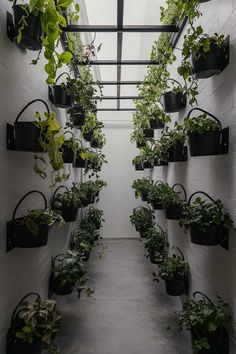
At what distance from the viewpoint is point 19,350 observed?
153cm

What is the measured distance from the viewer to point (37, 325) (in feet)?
5.25

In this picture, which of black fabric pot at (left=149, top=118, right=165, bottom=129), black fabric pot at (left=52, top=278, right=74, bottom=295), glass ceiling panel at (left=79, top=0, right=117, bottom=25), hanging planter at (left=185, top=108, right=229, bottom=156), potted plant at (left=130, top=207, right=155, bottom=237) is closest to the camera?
hanging planter at (left=185, top=108, right=229, bottom=156)

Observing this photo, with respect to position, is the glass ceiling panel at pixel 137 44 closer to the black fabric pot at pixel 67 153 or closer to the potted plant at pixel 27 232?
the black fabric pot at pixel 67 153

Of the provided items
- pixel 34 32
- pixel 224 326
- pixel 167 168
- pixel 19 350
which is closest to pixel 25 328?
pixel 19 350

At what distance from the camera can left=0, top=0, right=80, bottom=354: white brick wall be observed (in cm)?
153

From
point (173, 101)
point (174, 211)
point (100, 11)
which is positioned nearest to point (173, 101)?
A: point (173, 101)

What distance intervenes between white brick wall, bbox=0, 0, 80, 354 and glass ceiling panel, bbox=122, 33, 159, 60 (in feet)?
5.49

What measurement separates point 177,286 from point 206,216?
1243 millimetres

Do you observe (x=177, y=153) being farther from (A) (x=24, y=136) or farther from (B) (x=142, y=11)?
(B) (x=142, y=11)

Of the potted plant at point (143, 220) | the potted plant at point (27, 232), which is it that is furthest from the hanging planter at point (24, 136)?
the potted plant at point (143, 220)

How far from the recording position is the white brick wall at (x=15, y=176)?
1.53 metres

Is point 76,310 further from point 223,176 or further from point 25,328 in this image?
point 223,176

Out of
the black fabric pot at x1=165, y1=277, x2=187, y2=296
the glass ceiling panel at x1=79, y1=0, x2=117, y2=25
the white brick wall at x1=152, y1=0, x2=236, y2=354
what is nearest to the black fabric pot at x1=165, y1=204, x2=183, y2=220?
the white brick wall at x1=152, y1=0, x2=236, y2=354

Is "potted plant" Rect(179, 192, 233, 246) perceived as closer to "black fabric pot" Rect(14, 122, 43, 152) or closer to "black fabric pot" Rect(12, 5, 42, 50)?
"black fabric pot" Rect(14, 122, 43, 152)
